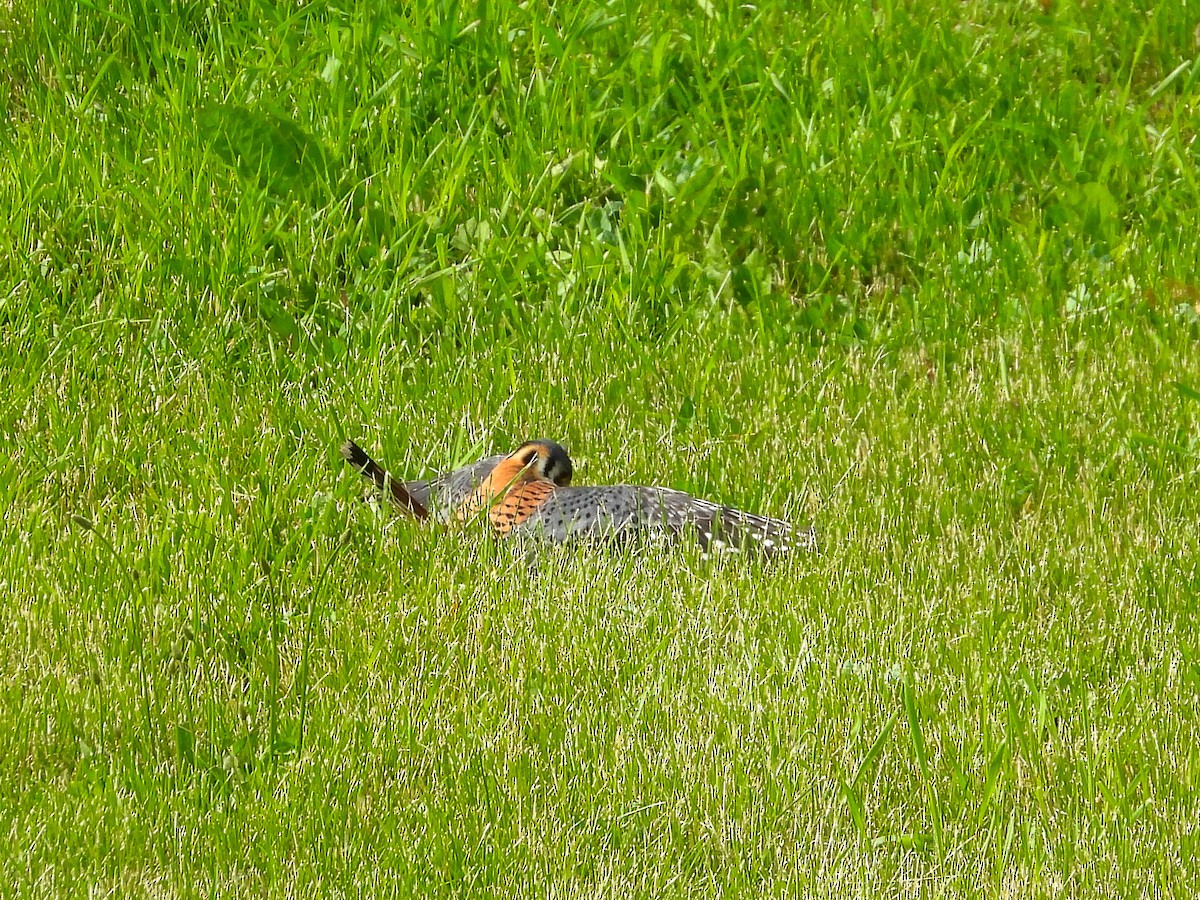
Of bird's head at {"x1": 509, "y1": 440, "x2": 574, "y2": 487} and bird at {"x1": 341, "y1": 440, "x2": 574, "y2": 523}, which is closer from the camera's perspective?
bird at {"x1": 341, "y1": 440, "x2": 574, "y2": 523}

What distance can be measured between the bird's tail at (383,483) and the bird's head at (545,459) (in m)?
0.36

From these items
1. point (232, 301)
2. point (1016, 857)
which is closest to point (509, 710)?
point (1016, 857)

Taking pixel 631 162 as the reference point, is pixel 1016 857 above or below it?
below

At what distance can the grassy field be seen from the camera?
3.67m

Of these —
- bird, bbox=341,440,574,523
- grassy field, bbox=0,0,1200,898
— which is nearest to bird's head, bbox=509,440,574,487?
bird, bbox=341,440,574,523

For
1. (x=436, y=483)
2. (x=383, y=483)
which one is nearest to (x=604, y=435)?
(x=436, y=483)

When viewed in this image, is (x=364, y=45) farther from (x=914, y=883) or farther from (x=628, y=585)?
(x=914, y=883)

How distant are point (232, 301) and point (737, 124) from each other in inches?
100

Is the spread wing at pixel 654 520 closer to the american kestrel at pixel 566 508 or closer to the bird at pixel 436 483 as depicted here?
the american kestrel at pixel 566 508

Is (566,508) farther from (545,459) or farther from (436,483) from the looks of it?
(436,483)

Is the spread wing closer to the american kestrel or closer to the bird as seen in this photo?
the american kestrel

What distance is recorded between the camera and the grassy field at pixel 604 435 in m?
3.67

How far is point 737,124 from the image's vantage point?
7.18 m

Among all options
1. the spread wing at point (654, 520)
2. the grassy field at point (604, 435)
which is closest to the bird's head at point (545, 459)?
the spread wing at point (654, 520)
